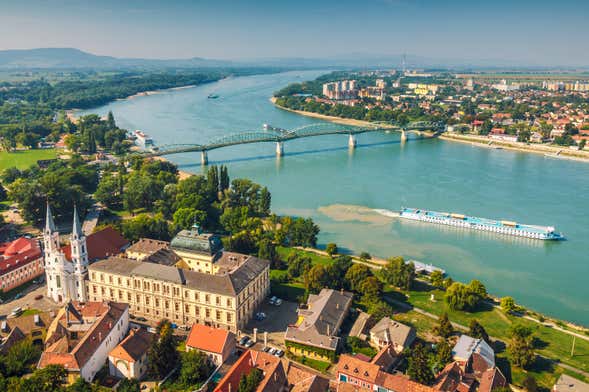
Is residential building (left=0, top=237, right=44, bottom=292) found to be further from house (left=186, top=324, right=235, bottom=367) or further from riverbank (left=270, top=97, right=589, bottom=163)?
riverbank (left=270, top=97, right=589, bottom=163)

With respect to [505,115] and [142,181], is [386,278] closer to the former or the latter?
[142,181]

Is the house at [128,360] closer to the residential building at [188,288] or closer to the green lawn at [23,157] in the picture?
the residential building at [188,288]

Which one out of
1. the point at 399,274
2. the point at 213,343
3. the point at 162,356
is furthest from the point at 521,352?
the point at 162,356

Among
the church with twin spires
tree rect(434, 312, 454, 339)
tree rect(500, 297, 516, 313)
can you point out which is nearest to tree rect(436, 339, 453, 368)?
tree rect(434, 312, 454, 339)

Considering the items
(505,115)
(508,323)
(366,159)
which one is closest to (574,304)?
(508,323)

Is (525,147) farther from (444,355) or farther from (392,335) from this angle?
(444,355)

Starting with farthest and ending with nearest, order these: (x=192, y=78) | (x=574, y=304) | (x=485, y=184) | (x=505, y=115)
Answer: (x=192, y=78) → (x=505, y=115) → (x=485, y=184) → (x=574, y=304)
